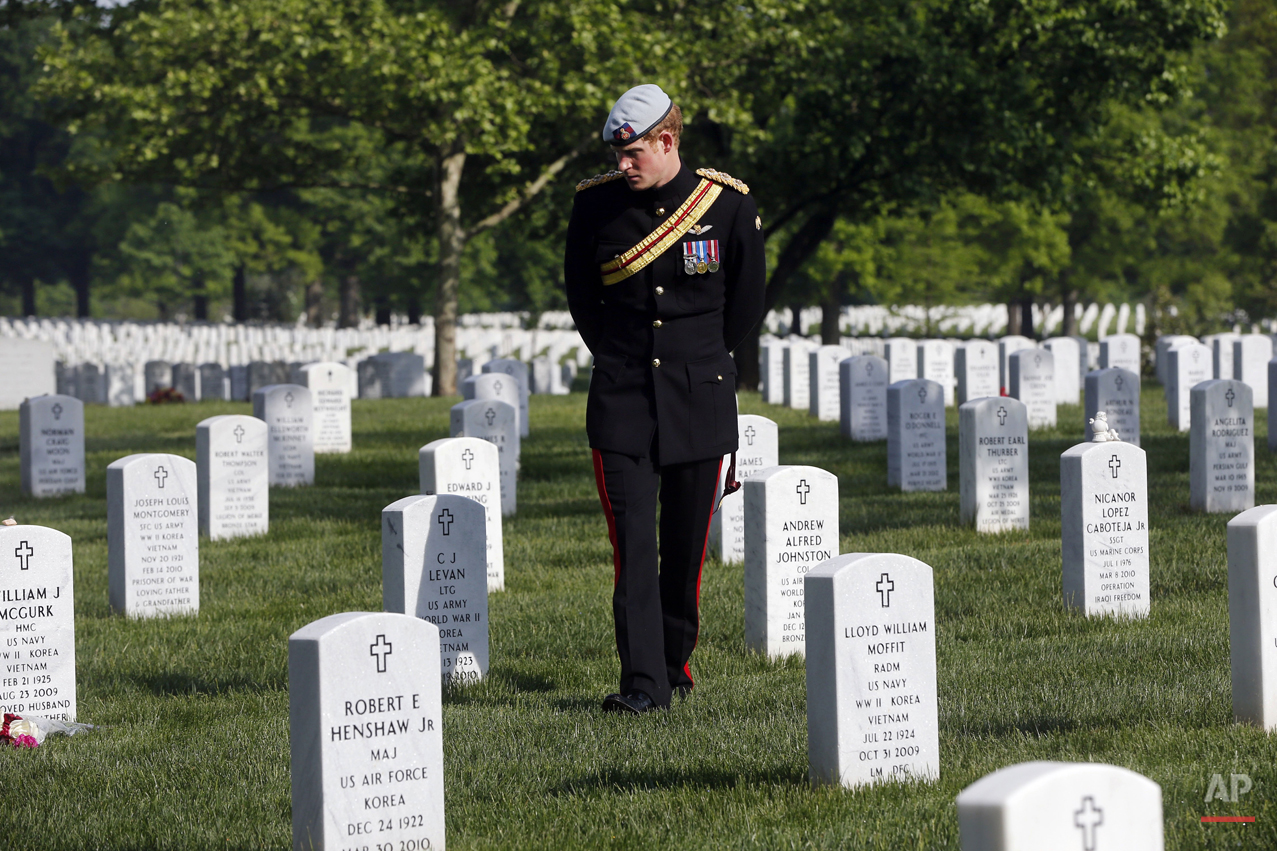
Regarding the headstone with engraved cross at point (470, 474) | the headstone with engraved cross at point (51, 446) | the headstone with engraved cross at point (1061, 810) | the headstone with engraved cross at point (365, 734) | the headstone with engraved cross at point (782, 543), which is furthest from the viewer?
the headstone with engraved cross at point (51, 446)

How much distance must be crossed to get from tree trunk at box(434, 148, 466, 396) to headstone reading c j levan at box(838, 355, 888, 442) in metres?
11.2

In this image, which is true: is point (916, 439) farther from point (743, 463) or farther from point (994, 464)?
point (743, 463)

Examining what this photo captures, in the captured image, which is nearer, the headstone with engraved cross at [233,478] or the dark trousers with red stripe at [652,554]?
the dark trousers with red stripe at [652,554]

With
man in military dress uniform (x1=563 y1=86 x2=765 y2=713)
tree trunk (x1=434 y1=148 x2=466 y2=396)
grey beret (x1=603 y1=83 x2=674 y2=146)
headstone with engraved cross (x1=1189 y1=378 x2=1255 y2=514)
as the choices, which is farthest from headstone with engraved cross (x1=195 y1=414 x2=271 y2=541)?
tree trunk (x1=434 y1=148 x2=466 y2=396)

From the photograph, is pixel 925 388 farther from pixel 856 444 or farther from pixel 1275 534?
pixel 1275 534

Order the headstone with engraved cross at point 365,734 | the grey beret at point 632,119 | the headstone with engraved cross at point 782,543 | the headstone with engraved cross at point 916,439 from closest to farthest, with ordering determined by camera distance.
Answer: the headstone with engraved cross at point 365,734 < the grey beret at point 632,119 < the headstone with engraved cross at point 782,543 < the headstone with engraved cross at point 916,439

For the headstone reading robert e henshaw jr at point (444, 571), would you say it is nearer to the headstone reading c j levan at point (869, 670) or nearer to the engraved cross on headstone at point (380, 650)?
the headstone reading c j levan at point (869, 670)

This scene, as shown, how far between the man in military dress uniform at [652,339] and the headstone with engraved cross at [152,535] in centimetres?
366

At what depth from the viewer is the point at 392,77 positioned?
23875 mm

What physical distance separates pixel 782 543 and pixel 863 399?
10537 millimetres

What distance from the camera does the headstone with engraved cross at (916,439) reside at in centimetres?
1288

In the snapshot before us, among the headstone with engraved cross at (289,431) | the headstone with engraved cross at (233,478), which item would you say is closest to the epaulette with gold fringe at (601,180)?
the headstone with engraved cross at (233,478)

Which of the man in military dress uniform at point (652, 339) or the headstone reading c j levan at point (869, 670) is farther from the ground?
the man in military dress uniform at point (652, 339)

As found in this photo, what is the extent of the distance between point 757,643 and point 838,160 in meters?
18.9
